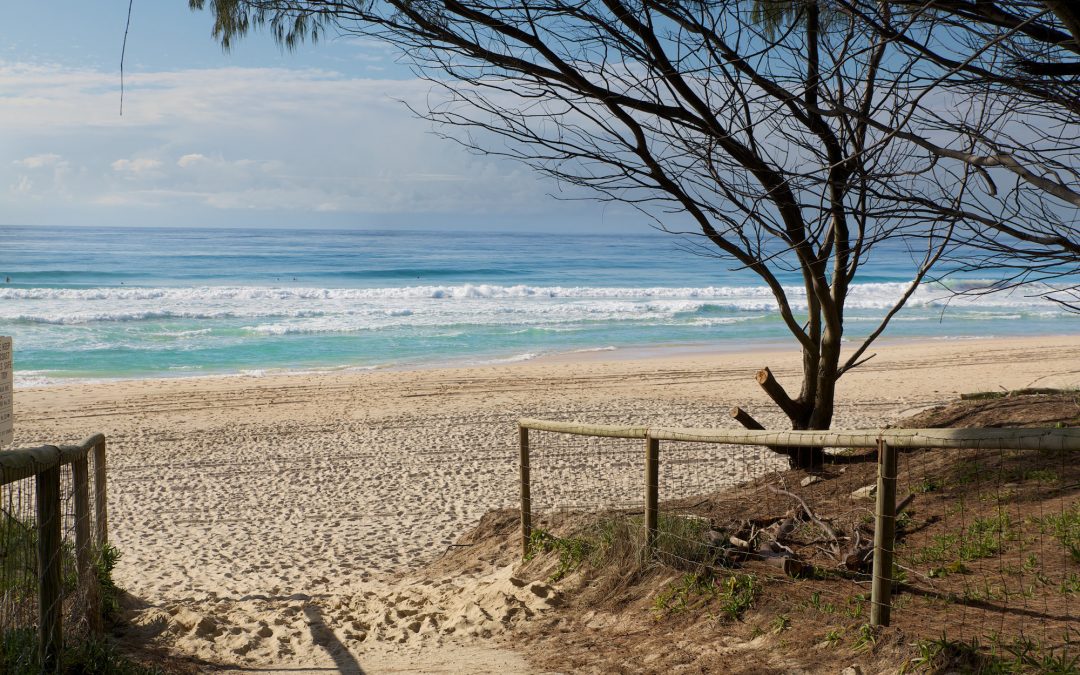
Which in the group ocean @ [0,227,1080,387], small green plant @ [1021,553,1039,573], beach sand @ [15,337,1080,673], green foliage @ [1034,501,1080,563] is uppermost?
ocean @ [0,227,1080,387]

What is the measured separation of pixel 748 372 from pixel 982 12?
15399 millimetres

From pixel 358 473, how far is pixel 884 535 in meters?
7.40

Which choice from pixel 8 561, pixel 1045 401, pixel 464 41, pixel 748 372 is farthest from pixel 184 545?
pixel 748 372

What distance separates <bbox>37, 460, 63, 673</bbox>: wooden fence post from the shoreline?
14.7 meters

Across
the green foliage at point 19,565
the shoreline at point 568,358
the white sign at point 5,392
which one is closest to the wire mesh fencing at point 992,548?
the green foliage at point 19,565

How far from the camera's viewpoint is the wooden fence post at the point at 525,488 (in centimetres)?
614

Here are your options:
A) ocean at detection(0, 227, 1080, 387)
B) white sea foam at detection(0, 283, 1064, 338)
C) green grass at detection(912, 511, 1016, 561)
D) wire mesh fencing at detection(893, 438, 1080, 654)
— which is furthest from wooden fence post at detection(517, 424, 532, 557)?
white sea foam at detection(0, 283, 1064, 338)

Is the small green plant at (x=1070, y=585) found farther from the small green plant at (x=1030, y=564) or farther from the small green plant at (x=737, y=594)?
the small green plant at (x=737, y=594)

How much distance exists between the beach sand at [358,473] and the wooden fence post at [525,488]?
0.36 meters

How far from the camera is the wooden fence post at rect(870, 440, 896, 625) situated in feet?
12.8

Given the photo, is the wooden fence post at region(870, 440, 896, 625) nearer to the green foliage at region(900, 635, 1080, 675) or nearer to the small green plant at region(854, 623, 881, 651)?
the small green plant at region(854, 623, 881, 651)

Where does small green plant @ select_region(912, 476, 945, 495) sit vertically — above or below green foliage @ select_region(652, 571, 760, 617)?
above

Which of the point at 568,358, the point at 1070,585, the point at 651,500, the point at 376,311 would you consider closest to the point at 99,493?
the point at 651,500

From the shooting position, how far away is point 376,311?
A: 1246 inches
